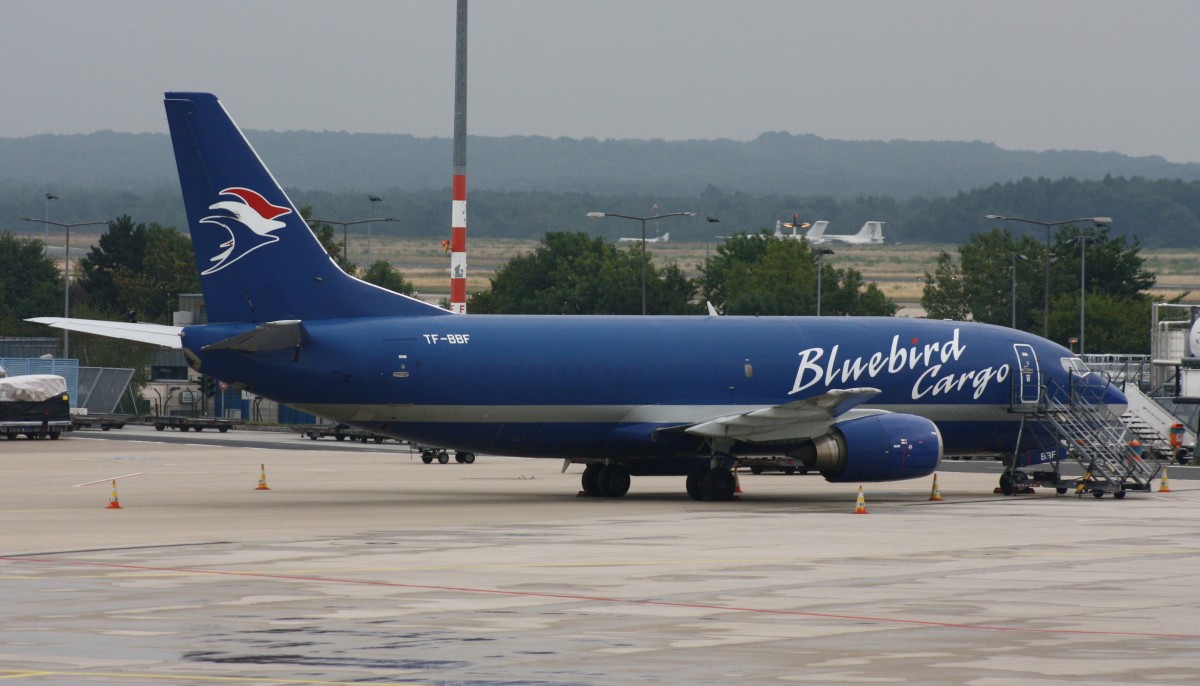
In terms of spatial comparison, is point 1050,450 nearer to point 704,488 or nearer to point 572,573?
point 704,488

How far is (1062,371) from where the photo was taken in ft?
142

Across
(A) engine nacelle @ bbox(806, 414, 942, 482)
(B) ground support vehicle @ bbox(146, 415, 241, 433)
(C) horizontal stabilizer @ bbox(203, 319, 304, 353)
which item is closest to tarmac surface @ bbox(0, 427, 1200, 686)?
(A) engine nacelle @ bbox(806, 414, 942, 482)

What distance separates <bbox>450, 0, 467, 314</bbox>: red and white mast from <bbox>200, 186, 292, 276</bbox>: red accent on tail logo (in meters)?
18.6

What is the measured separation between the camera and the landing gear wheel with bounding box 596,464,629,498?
40.8 metres

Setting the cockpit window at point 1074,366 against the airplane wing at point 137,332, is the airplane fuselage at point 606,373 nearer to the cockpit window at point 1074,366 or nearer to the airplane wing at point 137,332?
the cockpit window at point 1074,366

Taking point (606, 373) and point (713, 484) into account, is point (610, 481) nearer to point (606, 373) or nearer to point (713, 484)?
point (713, 484)

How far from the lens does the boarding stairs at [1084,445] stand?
40906 millimetres

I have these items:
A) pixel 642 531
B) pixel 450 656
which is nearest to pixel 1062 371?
pixel 642 531

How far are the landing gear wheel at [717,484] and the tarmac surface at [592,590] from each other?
0.68 meters

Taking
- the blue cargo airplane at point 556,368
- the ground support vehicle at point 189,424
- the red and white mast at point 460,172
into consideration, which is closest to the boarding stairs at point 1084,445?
the blue cargo airplane at point 556,368

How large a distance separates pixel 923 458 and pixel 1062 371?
24.9 ft

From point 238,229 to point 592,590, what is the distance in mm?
17352

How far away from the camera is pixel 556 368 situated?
Result: 38156 mm

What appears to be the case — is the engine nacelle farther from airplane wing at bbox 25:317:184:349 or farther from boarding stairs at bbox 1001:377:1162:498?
Answer: airplane wing at bbox 25:317:184:349
